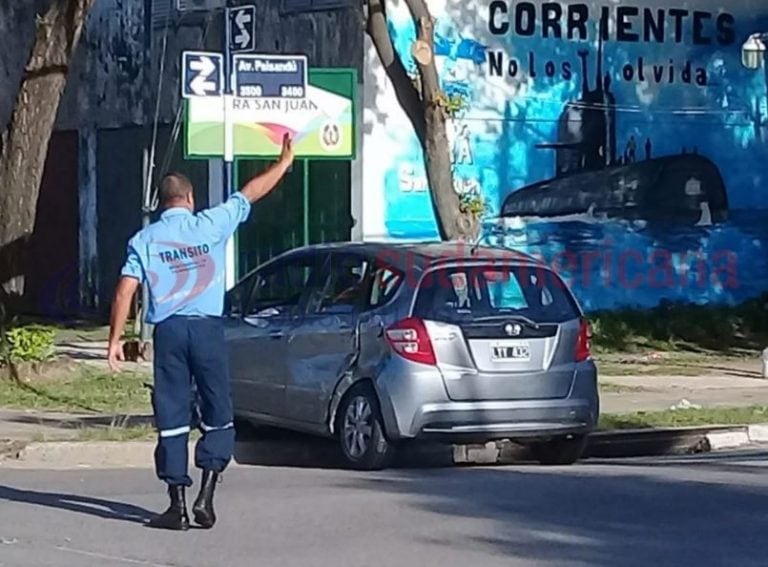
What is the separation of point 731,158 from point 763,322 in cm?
250

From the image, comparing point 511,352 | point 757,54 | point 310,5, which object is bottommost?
point 511,352

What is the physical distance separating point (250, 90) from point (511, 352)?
4507mm

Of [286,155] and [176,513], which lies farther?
[286,155]

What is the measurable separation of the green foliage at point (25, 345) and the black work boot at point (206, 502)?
8.82m

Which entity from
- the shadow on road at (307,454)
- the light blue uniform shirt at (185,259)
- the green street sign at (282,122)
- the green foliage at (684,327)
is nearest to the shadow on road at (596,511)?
the shadow on road at (307,454)

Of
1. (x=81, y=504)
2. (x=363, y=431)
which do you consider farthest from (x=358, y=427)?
(x=81, y=504)

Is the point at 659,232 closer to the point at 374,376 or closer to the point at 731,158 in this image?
the point at 731,158

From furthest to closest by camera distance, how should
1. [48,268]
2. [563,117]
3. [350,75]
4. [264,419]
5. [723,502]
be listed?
[48,268] < [563,117] < [350,75] < [264,419] < [723,502]

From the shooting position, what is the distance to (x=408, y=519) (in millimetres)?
10625

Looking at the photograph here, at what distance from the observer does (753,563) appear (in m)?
9.16

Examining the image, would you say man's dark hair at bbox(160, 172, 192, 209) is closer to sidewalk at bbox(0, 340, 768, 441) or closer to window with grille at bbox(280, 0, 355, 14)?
sidewalk at bbox(0, 340, 768, 441)

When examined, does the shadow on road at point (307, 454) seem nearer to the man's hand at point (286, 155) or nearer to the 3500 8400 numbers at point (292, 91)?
the 3500 8400 numbers at point (292, 91)

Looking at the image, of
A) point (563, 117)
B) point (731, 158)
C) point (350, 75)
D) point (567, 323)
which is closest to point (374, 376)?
point (567, 323)

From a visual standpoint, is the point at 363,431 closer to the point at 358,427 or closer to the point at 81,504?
the point at 358,427
